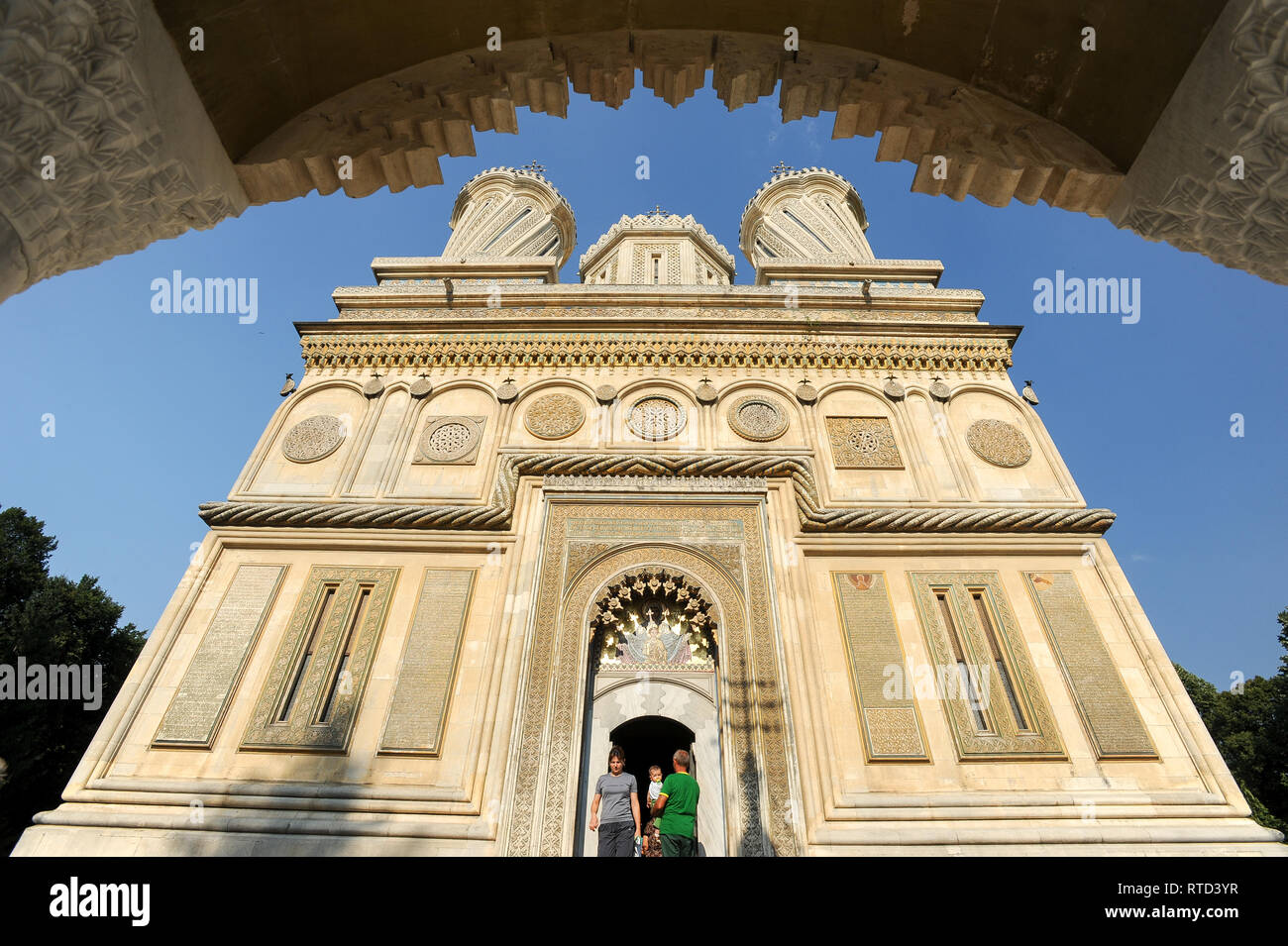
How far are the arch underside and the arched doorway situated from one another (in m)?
4.65

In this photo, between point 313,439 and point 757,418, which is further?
point 757,418

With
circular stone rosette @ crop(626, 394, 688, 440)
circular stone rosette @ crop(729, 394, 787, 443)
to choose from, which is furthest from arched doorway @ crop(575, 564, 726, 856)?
circular stone rosette @ crop(729, 394, 787, 443)

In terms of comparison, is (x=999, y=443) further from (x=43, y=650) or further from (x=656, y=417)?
(x=43, y=650)

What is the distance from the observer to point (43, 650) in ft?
44.4

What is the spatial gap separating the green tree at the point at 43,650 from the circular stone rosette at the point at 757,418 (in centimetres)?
1458

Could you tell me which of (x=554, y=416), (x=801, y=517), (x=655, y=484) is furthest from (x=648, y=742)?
(x=554, y=416)

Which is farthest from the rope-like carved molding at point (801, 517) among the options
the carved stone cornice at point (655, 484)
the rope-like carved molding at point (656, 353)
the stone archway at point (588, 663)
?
the rope-like carved molding at point (656, 353)

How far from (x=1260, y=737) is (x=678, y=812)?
20172 millimetres

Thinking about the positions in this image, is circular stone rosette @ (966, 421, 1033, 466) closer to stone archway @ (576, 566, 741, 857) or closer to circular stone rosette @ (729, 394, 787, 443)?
circular stone rosette @ (729, 394, 787, 443)

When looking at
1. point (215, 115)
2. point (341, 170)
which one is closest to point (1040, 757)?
point (341, 170)

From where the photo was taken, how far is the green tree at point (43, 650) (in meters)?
12.5

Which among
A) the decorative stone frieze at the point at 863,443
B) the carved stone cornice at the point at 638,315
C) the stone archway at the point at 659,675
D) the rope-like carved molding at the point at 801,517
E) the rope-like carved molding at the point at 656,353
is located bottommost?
the stone archway at the point at 659,675
